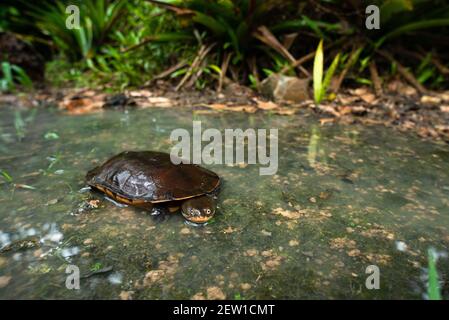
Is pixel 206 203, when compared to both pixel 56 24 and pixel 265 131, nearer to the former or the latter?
pixel 265 131

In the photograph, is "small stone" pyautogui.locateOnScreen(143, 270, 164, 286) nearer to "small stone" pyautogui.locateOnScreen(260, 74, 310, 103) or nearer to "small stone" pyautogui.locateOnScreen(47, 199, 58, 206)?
"small stone" pyautogui.locateOnScreen(47, 199, 58, 206)

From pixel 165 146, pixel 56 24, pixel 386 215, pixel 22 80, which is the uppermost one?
pixel 56 24

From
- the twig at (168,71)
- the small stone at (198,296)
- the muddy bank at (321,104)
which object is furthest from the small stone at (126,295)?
the twig at (168,71)

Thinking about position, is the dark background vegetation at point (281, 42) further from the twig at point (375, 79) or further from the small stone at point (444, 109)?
the small stone at point (444, 109)

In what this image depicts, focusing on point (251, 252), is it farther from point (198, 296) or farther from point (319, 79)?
Result: point (319, 79)
